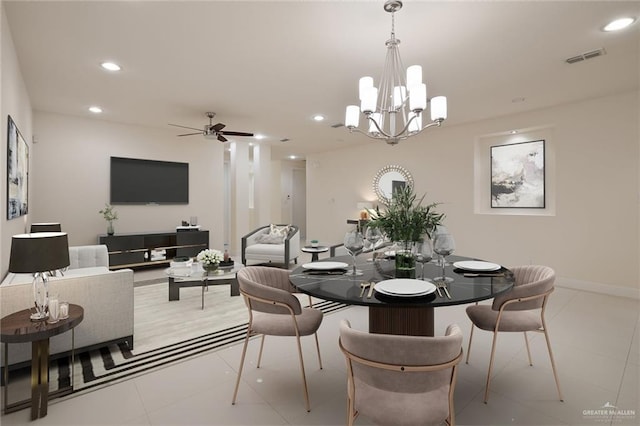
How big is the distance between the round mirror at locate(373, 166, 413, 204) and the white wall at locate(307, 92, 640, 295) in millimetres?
205

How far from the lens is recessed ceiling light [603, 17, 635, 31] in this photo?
250 cm

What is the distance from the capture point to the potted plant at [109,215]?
5.36m

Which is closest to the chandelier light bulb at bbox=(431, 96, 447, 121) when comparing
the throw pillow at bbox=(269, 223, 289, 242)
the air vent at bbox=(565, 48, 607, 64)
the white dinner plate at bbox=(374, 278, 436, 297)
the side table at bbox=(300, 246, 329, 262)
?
the white dinner plate at bbox=(374, 278, 436, 297)

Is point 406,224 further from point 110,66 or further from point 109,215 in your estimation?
point 109,215

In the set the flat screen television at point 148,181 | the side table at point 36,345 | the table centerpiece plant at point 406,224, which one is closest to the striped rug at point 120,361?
the side table at point 36,345

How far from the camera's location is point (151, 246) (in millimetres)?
5746

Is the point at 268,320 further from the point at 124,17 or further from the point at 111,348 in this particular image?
the point at 124,17

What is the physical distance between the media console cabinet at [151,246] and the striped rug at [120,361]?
124 inches

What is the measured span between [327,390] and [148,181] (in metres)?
5.35

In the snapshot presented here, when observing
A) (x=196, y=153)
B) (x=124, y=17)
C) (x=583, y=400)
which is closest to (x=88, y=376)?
(x=124, y=17)

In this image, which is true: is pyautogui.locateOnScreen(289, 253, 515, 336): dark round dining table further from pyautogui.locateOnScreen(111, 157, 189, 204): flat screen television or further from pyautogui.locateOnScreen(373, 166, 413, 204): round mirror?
pyautogui.locateOnScreen(111, 157, 189, 204): flat screen television

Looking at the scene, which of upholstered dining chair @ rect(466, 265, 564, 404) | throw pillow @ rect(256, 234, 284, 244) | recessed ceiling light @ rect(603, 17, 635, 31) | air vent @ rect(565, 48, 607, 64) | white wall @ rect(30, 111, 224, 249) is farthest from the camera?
throw pillow @ rect(256, 234, 284, 244)

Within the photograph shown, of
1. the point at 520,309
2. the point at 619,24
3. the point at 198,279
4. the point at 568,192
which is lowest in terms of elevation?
the point at 198,279

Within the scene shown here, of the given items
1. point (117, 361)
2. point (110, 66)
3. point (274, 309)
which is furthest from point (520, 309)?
point (110, 66)
